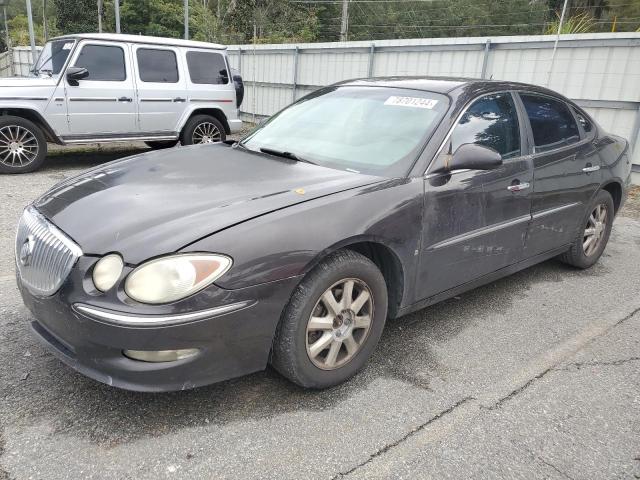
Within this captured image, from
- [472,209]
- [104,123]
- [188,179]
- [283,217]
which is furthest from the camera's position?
[104,123]

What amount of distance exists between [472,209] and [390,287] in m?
0.75

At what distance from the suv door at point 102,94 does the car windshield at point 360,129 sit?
16.2 ft

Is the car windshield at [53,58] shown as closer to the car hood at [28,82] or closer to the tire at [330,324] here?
the car hood at [28,82]

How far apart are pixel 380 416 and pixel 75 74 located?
6954 mm

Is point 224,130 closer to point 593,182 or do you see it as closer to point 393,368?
point 593,182

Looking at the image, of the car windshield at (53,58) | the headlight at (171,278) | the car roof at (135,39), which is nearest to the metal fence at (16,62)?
the car windshield at (53,58)

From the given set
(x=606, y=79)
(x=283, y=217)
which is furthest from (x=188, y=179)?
(x=606, y=79)

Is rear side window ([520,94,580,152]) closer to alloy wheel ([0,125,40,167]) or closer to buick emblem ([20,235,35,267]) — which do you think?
buick emblem ([20,235,35,267])

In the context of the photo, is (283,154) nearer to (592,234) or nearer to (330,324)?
(330,324)

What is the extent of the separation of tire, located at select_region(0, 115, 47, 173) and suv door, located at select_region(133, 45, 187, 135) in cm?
156

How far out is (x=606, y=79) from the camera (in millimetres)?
8492

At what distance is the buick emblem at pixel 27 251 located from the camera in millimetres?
2521

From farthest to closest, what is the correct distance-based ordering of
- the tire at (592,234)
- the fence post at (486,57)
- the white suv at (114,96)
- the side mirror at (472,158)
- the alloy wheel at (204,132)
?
the fence post at (486,57) → the alloy wheel at (204,132) → the white suv at (114,96) → the tire at (592,234) → the side mirror at (472,158)

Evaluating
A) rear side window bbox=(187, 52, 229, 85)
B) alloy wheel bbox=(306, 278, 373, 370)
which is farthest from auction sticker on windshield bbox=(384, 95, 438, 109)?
rear side window bbox=(187, 52, 229, 85)
